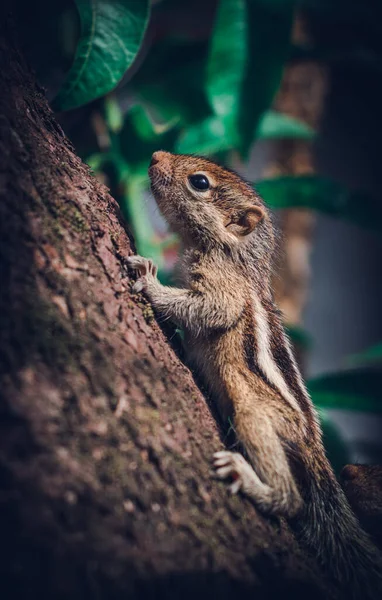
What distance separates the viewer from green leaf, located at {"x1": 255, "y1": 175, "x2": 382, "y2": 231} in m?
3.36

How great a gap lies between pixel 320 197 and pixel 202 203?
119 cm

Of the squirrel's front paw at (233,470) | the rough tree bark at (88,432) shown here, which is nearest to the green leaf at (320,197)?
→ the rough tree bark at (88,432)

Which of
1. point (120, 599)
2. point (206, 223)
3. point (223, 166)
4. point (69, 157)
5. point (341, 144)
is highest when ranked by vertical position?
point (341, 144)

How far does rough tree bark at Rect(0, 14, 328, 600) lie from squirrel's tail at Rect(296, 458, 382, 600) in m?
0.19

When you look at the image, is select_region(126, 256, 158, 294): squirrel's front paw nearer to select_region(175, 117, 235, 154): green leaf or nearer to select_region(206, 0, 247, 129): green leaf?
select_region(206, 0, 247, 129): green leaf

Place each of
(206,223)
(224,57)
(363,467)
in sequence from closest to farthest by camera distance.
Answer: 1. (363,467)
2. (206,223)
3. (224,57)

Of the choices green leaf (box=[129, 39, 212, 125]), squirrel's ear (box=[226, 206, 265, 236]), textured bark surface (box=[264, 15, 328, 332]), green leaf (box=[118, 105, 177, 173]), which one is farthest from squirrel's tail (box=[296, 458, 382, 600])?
textured bark surface (box=[264, 15, 328, 332])

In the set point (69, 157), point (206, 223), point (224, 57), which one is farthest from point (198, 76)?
point (69, 157)

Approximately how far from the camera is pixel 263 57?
3.04 metres

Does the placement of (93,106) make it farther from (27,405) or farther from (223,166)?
(27,405)

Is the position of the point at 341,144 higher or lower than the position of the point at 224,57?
higher

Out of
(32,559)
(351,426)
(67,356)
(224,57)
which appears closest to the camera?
(32,559)

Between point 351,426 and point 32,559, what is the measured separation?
6.90 metres

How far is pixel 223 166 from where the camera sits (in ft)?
9.04
